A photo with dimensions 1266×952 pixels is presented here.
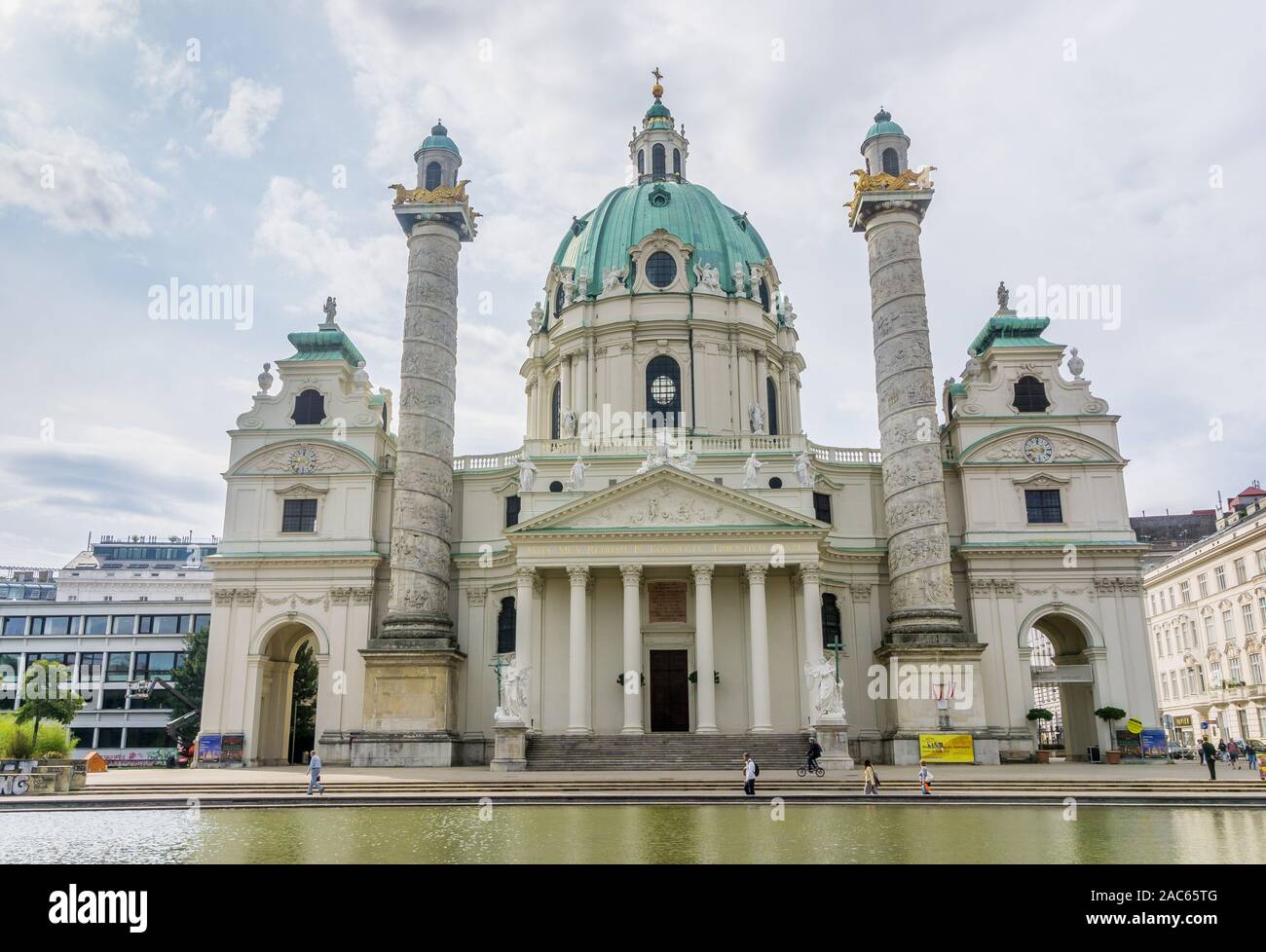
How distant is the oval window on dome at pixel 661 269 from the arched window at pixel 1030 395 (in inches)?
692

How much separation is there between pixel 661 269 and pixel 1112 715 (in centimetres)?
2912

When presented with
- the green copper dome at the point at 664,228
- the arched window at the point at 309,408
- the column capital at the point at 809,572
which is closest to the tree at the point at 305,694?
the arched window at the point at 309,408

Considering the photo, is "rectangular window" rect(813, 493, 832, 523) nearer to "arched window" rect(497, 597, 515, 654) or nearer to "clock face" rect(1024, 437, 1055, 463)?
"clock face" rect(1024, 437, 1055, 463)

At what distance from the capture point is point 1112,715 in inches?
1510

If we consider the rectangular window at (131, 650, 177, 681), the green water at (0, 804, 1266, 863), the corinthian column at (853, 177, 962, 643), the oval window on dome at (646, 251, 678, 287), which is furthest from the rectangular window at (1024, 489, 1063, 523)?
the rectangular window at (131, 650, 177, 681)

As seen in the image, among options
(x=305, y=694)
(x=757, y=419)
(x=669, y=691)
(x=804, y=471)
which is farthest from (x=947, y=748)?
(x=305, y=694)

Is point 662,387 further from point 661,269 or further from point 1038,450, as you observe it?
point 1038,450

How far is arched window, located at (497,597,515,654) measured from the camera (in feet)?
136

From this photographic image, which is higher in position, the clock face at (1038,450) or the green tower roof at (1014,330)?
the green tower roof at (1014,330)

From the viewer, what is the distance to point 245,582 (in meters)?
41.6

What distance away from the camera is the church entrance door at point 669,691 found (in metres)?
38.3

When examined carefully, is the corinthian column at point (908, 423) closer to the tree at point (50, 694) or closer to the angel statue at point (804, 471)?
the angel statue at point (804, 471)

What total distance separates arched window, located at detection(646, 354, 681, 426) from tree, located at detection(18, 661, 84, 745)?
30.3 metres
